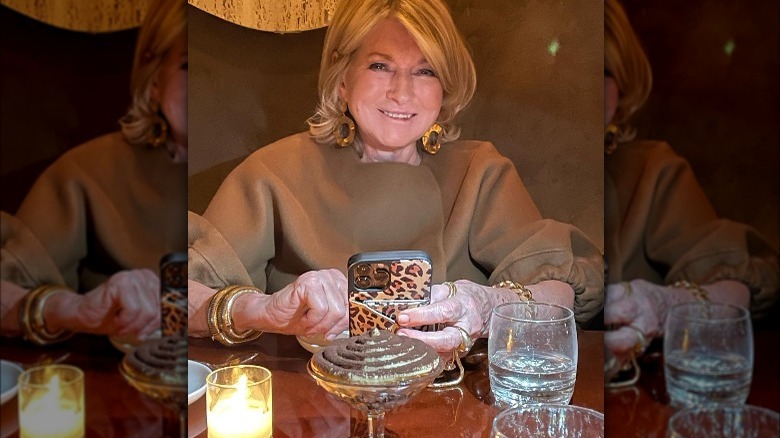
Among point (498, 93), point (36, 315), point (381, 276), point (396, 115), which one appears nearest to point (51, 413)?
point (36, 315)

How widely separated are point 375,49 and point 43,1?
1.26 ft

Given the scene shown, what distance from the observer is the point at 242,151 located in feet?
3.13

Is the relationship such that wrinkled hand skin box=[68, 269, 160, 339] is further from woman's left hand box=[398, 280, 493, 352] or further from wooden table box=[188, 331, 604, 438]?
woman's left hand box=[398, 280, 493, 352]

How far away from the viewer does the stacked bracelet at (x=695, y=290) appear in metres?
0.88

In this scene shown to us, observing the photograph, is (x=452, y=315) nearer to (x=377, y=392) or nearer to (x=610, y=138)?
(x=377, y=392)

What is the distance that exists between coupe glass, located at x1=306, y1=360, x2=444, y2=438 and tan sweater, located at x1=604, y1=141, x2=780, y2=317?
11.0 inches

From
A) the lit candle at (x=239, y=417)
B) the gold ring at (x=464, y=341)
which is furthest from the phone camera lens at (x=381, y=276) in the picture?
the lit candle at (x=239, y=417)

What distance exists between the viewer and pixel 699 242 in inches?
34.7

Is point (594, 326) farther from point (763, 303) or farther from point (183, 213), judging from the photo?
point (183, 213)

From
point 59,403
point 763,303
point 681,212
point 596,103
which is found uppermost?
point 596,103

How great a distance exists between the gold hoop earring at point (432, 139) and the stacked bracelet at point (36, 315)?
0.48 meters

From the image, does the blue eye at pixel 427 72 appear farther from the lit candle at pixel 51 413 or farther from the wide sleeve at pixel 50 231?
the lit candle at pixel 51 413

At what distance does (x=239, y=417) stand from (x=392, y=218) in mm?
310

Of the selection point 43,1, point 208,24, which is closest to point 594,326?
point 208,24
